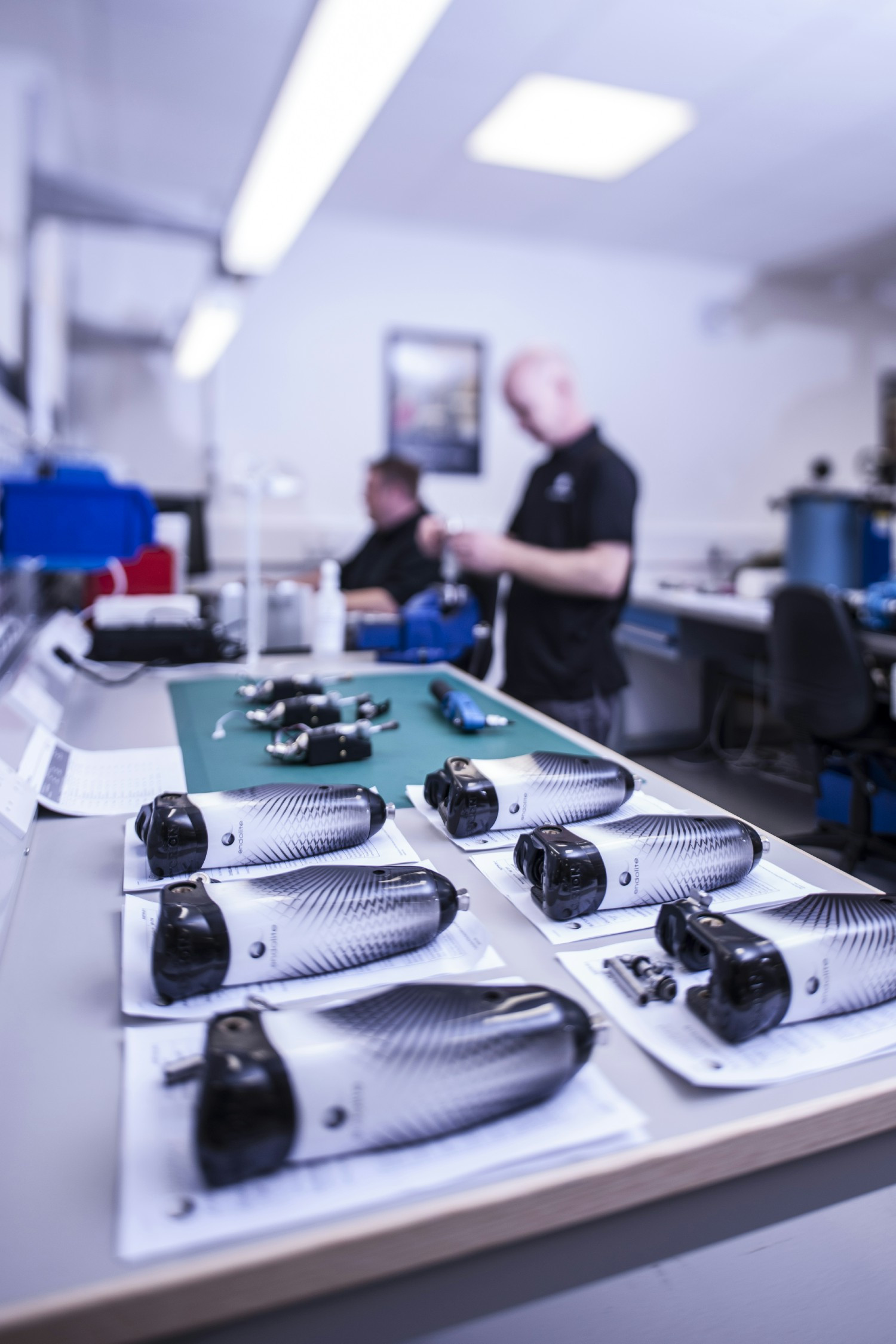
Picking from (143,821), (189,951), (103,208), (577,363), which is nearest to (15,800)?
(143,821)

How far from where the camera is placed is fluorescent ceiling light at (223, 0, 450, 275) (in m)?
1.12

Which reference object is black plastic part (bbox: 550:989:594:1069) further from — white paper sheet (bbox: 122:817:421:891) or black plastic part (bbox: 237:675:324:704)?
black plastic part (bbox: 237:675:324:704)

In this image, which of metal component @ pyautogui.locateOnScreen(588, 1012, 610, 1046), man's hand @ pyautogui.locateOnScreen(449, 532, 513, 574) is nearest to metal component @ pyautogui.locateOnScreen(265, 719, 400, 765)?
metal component @ pyautogui.locateOnScreen(588, 1012, 610, 1046)

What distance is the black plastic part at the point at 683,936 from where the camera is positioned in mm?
624

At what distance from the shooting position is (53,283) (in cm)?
373

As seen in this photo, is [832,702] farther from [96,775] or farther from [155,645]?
[96,775]

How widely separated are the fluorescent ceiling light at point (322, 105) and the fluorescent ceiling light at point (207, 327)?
0.53m

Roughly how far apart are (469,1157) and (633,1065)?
0.44ft

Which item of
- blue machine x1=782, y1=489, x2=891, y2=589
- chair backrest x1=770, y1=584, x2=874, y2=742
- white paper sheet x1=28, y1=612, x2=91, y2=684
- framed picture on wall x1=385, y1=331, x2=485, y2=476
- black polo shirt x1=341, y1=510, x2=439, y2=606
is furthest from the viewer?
framed picture on wall x1=385, y1=331, x2=485, y2=476

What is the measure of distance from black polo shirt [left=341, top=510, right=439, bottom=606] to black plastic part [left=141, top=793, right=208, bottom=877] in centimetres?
231

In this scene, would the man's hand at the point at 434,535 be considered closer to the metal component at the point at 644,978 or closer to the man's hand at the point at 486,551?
the man's hand at the point at 486,551

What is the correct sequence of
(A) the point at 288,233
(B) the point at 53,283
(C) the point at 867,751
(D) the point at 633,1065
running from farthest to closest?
(B) the point at 53,283
(C) the point at 867,751
(A) the point at 288,233
(D) the point at 633,1065

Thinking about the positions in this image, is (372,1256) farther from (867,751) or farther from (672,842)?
(867,751)

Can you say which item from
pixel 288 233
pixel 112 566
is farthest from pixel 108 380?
pixel 288 233
